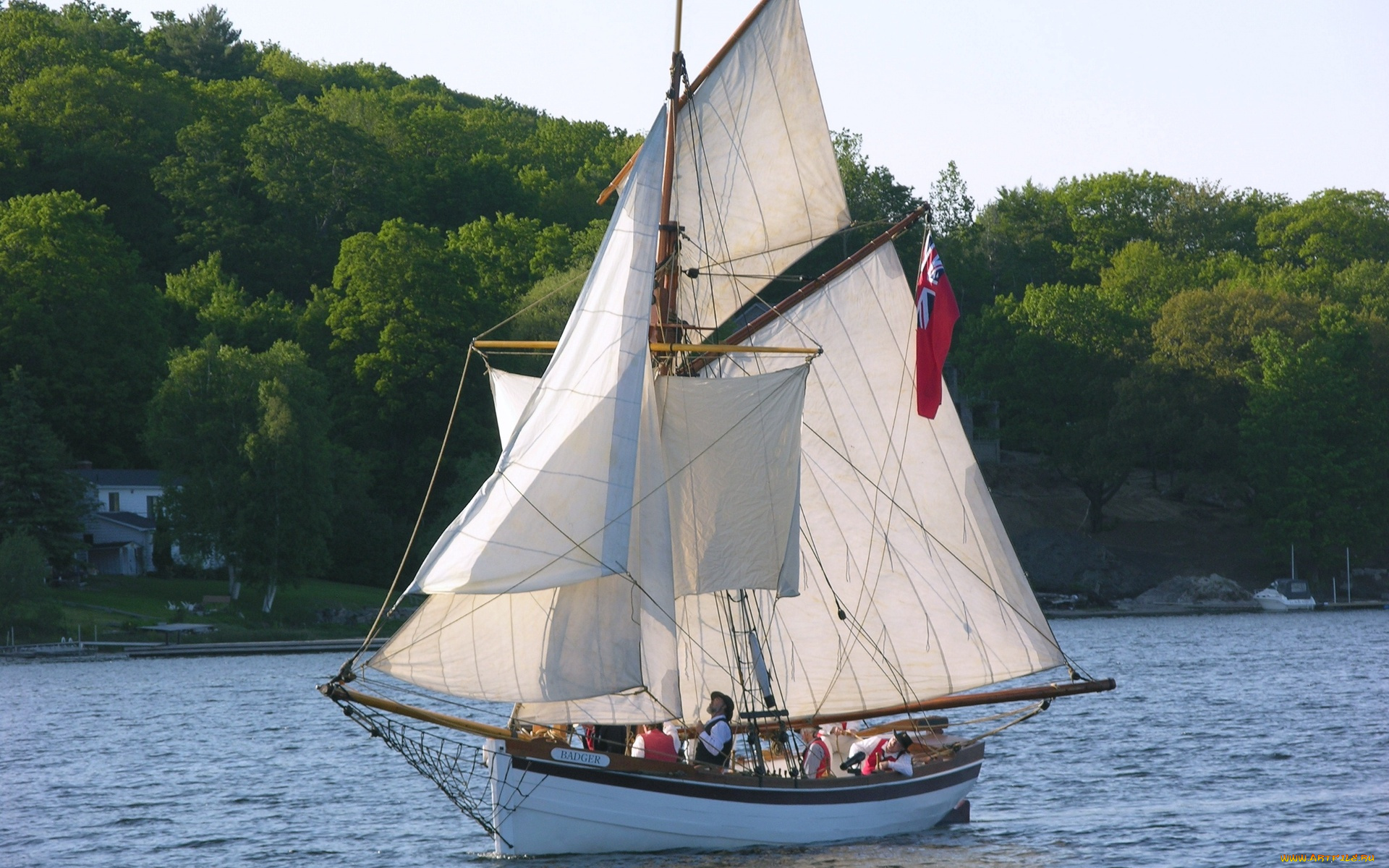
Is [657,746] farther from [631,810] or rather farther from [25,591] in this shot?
[25,591]

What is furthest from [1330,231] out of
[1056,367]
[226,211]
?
[226,211]

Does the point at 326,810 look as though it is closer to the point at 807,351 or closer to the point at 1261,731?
the point at 807,351

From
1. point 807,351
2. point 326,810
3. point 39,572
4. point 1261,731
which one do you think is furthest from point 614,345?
point 39,572

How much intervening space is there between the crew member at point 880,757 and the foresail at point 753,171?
382 inches

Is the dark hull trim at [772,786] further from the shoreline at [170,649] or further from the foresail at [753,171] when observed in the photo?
the shoreline at [170,649]

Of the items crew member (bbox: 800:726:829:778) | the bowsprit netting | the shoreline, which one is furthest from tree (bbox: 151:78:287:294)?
crew member (bbox: 800:726:829:778)

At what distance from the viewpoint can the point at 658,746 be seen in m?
28.5

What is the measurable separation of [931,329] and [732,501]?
273 inches

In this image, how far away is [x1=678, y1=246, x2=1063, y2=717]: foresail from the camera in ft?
111

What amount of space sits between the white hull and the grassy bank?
52.5 m

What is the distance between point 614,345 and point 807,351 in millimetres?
4589

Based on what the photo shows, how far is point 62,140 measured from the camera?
128 m

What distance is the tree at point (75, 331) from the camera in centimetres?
9688

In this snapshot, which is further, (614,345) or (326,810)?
(326,810)
